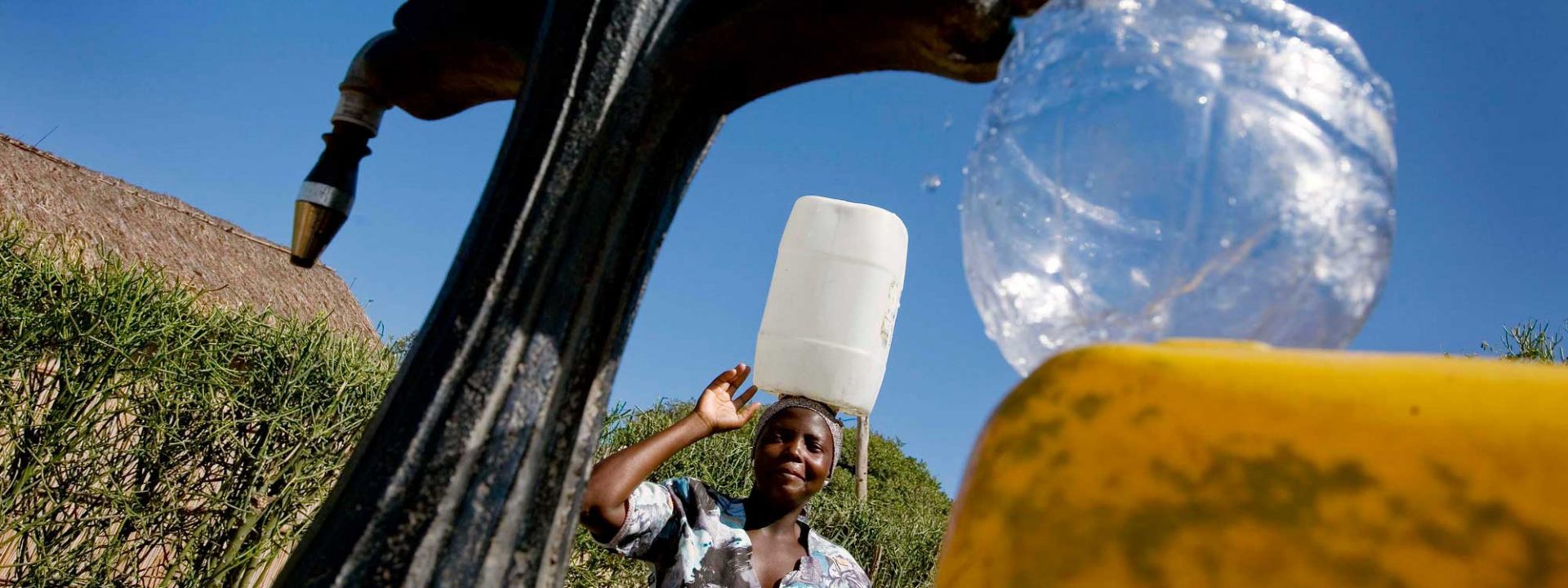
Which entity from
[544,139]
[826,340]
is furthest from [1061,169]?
[826,340]

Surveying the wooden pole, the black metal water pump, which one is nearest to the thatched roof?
the wooden pole

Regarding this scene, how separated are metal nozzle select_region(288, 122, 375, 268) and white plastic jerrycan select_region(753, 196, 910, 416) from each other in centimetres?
224

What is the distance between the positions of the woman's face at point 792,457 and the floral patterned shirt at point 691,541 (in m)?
0.18

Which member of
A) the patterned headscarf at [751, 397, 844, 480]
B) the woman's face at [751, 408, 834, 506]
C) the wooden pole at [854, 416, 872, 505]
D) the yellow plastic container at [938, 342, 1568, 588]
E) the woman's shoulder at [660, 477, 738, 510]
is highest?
the wooden pole at [854, 416, 872, 505]

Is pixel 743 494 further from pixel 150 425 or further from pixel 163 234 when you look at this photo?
pixel 163 234

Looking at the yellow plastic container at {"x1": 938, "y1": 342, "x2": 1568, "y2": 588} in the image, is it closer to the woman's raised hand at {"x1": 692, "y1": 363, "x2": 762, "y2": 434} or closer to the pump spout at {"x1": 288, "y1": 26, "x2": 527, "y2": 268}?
the pump spout at {"x1": 288, "y1": 26, "x2": 527, "y2": 268}

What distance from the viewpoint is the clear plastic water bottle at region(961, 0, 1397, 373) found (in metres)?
1.00

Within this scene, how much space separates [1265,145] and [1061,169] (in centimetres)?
24

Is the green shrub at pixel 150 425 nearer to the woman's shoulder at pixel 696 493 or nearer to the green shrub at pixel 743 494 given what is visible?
the green shrub at pixel 743 494

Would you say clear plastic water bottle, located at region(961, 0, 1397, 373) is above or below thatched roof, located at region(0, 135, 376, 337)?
below

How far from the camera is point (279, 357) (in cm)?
647

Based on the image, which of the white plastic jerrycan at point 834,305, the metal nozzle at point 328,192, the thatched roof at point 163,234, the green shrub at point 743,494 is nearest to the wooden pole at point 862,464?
the green shrub at point 743,494

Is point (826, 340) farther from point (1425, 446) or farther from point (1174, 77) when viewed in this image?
point (1425, 446)

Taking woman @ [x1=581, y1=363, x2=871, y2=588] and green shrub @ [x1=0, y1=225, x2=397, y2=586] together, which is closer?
woman @ [x1=581, y1=363, x2=871, y2=588]
